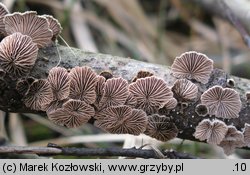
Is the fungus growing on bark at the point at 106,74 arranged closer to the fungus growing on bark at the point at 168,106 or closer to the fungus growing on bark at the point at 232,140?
the fungus growing on bark at the point at 168,106

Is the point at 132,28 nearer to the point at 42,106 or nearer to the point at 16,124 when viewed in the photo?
the point at 16,124

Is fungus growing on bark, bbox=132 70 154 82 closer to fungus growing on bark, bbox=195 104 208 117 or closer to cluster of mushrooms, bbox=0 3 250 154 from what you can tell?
cluster of mushrooms, bbox=0 3 250 154

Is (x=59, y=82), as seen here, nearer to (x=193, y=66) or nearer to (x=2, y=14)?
(x=2, y=14)

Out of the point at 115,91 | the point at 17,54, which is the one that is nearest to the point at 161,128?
the point at 115,91

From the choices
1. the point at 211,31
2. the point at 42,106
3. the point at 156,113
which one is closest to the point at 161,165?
the point at 156,113

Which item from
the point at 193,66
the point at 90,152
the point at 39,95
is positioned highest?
the point at 193,66

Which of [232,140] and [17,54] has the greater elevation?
[17,54]

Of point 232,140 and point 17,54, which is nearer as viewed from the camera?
point 17,54
